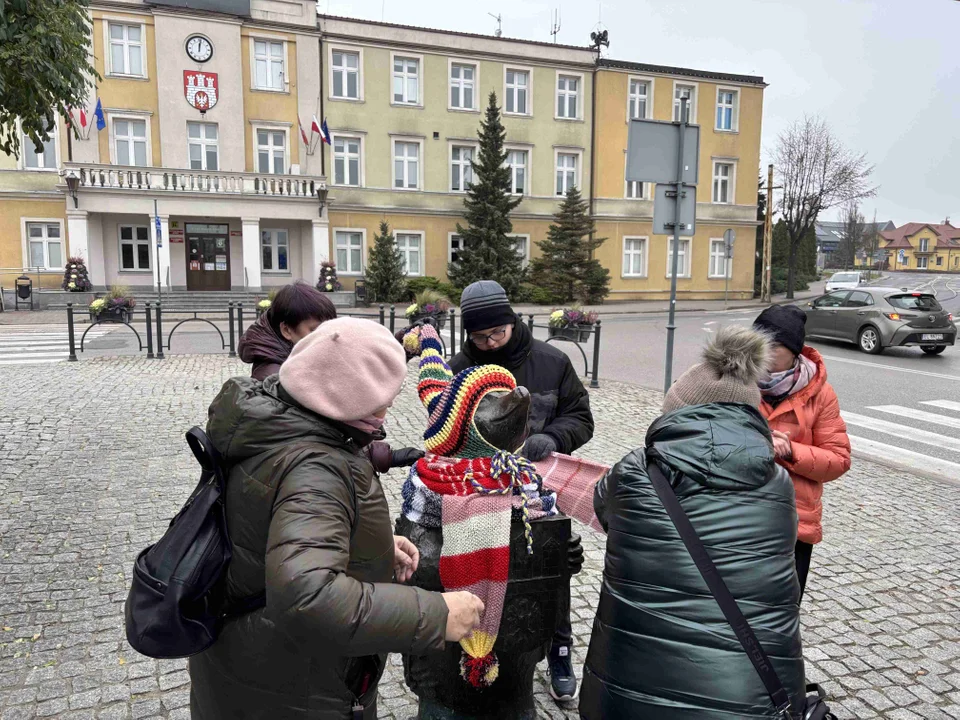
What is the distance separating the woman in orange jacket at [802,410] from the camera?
3062 mm

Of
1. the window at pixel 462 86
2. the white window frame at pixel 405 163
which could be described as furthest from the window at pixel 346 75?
the window at pixel 462 86

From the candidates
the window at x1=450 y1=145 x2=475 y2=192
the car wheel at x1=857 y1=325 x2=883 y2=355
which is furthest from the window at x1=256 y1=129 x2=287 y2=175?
the car wheel at x1=857 y1=325 x2=883 y2=355

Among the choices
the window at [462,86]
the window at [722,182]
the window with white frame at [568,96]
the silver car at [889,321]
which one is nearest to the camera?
the silver car at [889,321]

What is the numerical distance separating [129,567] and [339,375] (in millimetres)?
3680

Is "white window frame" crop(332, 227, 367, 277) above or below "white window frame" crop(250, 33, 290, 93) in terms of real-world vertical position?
below

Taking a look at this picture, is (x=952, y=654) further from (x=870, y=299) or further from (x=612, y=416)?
(x=870, y=299)

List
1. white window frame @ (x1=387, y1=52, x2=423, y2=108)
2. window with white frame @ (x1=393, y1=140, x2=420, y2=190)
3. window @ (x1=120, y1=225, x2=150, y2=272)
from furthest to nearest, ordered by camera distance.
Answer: window with white frame @ (x1=393, y1=140, x2=420, y2=190) < white window frame @ (x1=387, y1=52, x2=423, y2=108) < window @ (x1=120, y1=225, x2=150, y2=272)

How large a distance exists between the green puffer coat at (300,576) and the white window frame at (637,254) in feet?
114

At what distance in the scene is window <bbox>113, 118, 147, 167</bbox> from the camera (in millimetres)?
28797

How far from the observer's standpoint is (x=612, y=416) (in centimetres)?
945

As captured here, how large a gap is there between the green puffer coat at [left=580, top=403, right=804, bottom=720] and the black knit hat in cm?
127

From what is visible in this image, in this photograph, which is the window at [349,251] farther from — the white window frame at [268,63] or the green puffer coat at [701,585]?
the green puffer coat at [701,585]

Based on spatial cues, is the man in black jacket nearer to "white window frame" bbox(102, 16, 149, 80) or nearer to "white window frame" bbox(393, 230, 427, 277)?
"white window frame" bbox(393, 230, 427, 277)

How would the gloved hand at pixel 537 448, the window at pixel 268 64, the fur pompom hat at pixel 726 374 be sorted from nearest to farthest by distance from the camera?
the fur pompom hat at pixel 726 374
the gloved hand at pixel 537 448
the window at pixel 268 64
